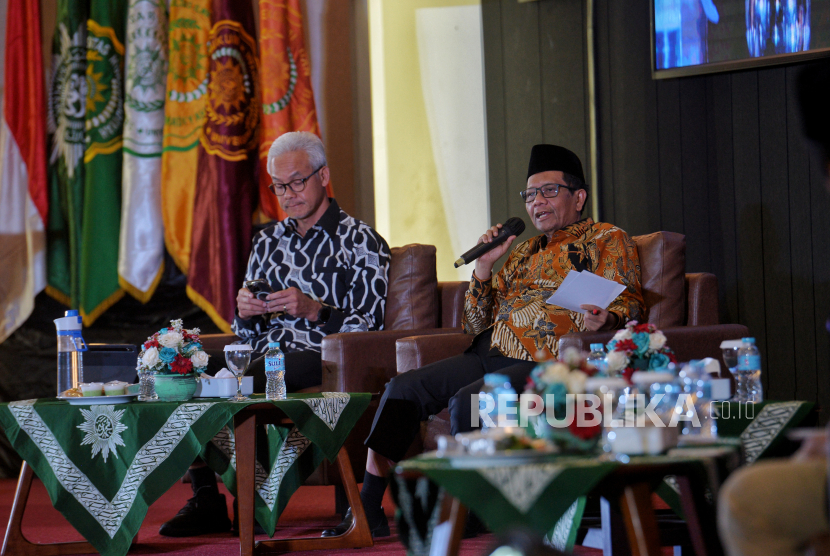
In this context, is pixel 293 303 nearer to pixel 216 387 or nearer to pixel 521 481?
pixel 216 387

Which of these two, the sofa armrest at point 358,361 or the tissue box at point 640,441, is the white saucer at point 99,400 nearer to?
the sofa armrest at point 358,361

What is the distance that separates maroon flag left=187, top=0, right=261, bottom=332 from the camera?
4117mm

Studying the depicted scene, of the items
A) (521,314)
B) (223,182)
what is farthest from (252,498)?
(223,182)

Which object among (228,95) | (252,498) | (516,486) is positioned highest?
(228,95)

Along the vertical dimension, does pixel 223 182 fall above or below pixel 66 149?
below

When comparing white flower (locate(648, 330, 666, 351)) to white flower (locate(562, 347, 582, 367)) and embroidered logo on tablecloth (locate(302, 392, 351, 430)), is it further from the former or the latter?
embroidered logo on tablecloth (locate(302, 392, 351, 430))

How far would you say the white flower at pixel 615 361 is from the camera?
168cm

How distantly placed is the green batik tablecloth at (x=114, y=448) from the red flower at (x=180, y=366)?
0.34 feet

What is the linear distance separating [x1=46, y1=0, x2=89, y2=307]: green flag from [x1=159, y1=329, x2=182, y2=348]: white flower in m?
1.94

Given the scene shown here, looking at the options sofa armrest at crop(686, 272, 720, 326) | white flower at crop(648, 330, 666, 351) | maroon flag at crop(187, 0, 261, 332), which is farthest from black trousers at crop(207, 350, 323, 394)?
white flower at crop(648, 330, 666, 351)

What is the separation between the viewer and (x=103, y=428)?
233 cm

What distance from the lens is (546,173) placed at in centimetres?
292

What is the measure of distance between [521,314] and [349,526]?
0.83 metres

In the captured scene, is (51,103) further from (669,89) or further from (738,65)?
(738,65)
